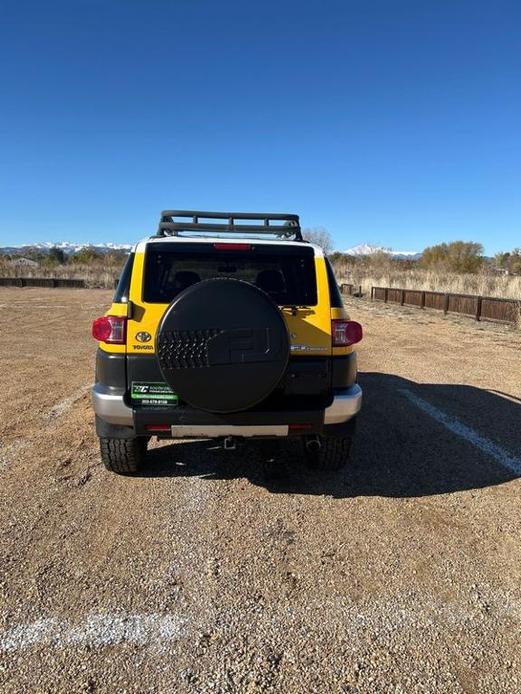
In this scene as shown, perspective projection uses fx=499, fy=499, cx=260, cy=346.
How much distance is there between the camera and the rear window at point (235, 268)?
354cm

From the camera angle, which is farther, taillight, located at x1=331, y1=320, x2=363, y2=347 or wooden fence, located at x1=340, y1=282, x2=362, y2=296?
wooden fence, located at x1=340, y1=282, x2=362, y2=296

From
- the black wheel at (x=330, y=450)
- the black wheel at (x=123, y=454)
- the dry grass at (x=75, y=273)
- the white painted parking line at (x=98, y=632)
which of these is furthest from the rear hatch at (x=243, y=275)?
the dry grass at (x=75, y=273)

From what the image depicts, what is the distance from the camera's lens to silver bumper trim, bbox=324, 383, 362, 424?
11.3 feet

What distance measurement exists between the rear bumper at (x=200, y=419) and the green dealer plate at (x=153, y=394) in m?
0.05

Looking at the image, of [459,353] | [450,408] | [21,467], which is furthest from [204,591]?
[459,353]

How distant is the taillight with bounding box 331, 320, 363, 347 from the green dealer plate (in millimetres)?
1169

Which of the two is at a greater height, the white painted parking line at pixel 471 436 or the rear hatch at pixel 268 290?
the rear hatch at pixel 268 290

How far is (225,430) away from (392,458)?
184 cm

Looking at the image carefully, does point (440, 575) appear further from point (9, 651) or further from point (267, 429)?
point (9, 651)

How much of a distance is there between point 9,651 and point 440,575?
217cm

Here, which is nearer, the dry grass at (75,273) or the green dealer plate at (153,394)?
the green dealer plate at (153,394)

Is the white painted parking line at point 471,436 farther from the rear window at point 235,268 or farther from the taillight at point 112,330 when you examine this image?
the taillight at point 112,330

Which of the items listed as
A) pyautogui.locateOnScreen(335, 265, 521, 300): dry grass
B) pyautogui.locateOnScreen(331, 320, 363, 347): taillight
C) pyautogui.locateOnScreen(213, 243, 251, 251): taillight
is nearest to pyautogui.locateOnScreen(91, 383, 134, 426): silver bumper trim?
pyautogui.locateOnScreen(213, 243, 251, 251): taillight

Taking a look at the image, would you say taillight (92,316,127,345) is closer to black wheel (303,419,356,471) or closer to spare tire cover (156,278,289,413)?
spare tire cover (156,278,289,413)
